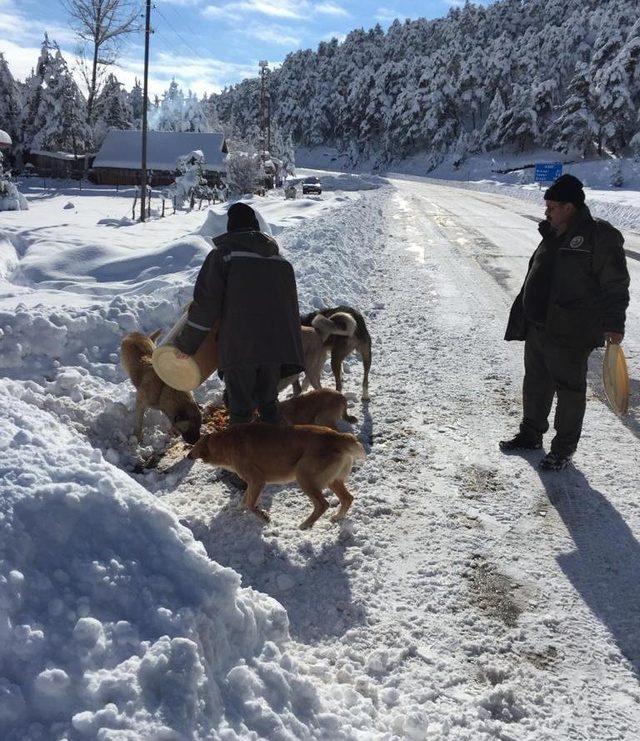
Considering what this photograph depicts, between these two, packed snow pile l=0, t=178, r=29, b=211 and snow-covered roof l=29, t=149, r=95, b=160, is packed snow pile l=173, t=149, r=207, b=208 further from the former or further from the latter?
snow-covered roof l=29, t=149, r=95, b=160

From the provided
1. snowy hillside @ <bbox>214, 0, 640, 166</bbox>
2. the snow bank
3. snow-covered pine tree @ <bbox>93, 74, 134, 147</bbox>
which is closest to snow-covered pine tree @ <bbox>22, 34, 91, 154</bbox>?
snow-covered pine tree @ <bbox>93, 74, 134, 147</bbox>

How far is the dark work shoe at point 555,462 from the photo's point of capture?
473cm

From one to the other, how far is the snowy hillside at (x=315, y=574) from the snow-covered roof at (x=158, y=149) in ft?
178

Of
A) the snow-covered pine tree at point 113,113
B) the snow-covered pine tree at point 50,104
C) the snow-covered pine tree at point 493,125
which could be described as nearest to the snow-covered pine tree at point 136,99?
the snow-covered pine tree at point 113,113

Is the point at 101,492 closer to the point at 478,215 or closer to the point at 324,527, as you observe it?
the point at 324,527

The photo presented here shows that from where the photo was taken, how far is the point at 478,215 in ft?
86.4

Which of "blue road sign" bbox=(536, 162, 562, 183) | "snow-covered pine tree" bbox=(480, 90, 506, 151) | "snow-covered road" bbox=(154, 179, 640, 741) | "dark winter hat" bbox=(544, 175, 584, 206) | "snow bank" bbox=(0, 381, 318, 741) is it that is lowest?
"snow-covered road" bbox=(154, 179, 640, 741)

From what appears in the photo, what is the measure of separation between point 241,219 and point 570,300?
2508 mm

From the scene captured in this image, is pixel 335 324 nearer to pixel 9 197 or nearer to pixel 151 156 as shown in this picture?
pixel 9 197

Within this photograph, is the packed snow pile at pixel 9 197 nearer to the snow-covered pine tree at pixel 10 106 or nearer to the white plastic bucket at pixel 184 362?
the white plastic bucket at pixel 184 362

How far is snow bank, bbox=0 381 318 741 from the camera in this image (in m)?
1.98

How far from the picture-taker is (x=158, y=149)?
5962cm

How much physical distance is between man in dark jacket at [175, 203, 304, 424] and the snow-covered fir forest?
57.3 meters

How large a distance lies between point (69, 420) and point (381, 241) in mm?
13385
